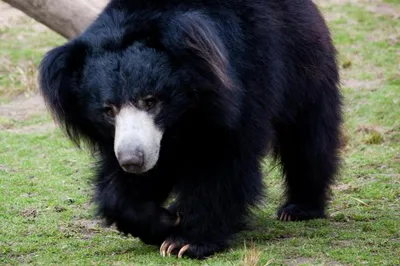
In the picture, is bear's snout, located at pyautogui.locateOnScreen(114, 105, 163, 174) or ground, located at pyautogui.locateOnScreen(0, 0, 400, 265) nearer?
bear's snout, located at pyautogui.locateOnScreen(114, 105, 163, 174)

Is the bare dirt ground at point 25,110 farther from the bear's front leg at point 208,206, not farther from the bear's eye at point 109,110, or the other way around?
the bear's eye at point 109,110

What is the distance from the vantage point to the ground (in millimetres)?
3953

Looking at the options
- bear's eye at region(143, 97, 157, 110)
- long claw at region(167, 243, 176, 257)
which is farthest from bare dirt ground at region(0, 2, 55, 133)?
bear's eye at region(143, 97, 157, 110)

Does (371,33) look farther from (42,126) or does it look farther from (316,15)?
(316,15)

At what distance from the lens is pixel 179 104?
3.72 metres

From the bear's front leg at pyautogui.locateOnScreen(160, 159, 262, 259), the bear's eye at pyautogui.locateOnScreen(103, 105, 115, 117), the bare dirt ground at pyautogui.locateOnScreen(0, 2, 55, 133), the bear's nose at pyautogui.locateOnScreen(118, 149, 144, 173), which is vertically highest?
the bear's eye at pyautogui.locateOnScreen(103, 105, 115, 117)

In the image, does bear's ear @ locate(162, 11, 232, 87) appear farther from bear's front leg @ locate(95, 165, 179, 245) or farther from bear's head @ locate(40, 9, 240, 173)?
bear's front leg @ locate(95, 165, 179, 245)

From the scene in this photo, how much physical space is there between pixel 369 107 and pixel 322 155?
2.75 metres

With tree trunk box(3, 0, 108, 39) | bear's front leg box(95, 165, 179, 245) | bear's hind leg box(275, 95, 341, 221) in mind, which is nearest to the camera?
bear's front leg box(95, 165, 179, 245)

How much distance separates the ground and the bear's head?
63cm

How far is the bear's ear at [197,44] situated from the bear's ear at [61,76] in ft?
1.44

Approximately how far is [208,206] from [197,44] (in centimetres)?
80

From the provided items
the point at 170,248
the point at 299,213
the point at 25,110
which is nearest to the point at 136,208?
the point at 170,248

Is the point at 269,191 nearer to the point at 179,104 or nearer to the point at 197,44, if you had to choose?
the point at 179,104
